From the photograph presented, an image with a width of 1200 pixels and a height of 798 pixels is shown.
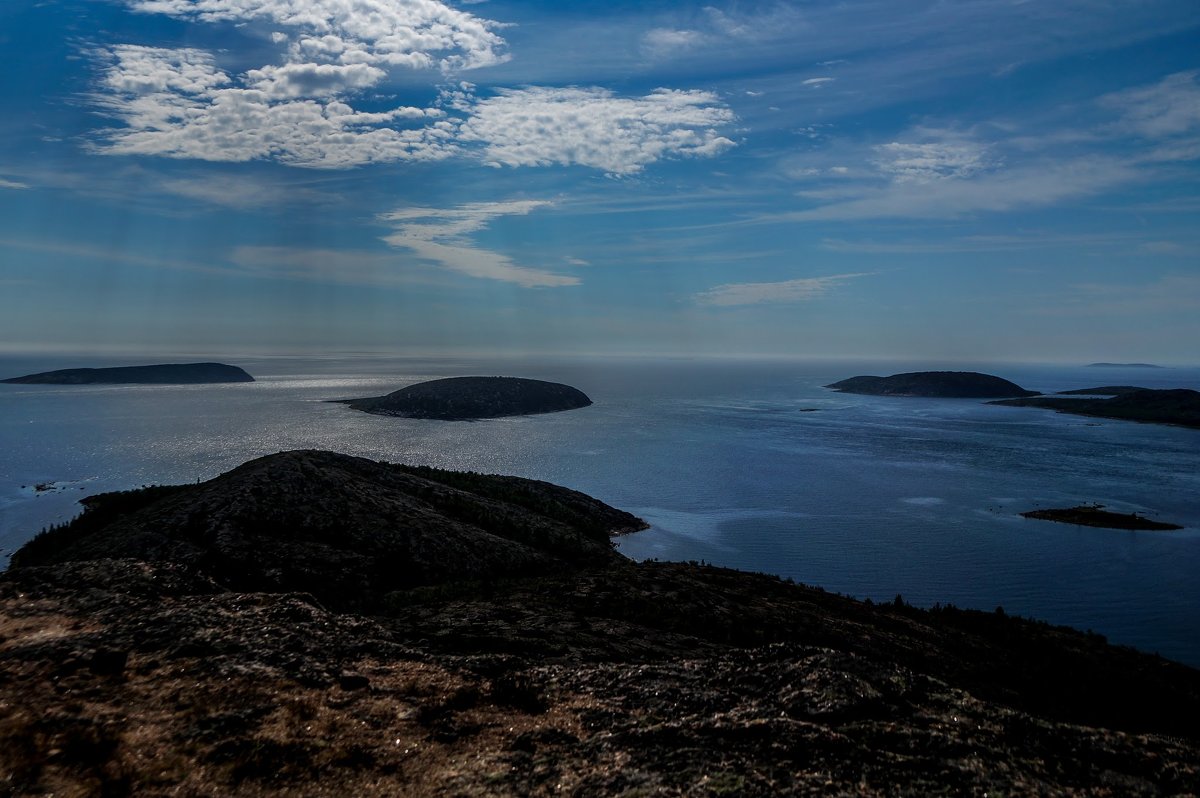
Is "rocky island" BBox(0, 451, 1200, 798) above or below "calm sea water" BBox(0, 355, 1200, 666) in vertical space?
above

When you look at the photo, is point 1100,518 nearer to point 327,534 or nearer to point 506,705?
point 327,534

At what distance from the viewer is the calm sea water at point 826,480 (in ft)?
176

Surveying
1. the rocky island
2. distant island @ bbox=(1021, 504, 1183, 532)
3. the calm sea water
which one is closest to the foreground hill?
the rocky island

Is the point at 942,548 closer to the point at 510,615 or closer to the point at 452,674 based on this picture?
the point at 510,615

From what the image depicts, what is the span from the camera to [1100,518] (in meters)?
73.2

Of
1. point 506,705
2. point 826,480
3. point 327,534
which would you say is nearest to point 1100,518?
point 826,480

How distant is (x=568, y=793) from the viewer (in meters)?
10.2

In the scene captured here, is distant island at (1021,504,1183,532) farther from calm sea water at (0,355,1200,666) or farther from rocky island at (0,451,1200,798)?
rocky island at (0,451,1200,798)

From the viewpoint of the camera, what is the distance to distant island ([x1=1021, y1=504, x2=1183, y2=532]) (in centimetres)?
7081

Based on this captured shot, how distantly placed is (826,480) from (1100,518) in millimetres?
34094

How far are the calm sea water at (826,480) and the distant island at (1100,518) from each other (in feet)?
8.37

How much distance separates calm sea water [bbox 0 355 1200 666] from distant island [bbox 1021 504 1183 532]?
255 cm

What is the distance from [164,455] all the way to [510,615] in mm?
115567

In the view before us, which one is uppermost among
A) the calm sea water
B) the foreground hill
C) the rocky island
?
the rocky island
